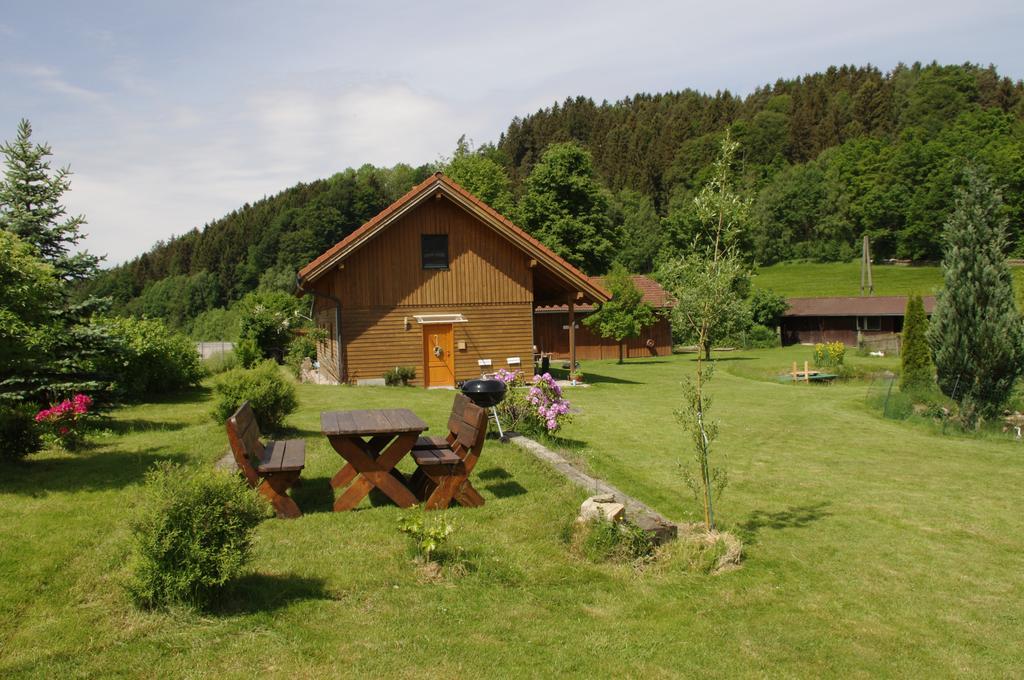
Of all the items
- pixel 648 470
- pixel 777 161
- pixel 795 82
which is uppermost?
pixel 795 82

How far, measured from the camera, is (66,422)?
1023 cm

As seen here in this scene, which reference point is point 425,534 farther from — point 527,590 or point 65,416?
point 65,416

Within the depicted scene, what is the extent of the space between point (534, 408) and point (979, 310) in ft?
41.5

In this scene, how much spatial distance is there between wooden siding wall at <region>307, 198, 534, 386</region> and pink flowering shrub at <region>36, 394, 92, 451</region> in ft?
38.7

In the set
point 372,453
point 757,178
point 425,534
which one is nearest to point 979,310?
point 372,453

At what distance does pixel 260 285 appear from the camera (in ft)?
268

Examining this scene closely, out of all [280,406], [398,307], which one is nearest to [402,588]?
[280,406]

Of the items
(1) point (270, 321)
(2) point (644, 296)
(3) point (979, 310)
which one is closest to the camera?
(3) point (979, 310)

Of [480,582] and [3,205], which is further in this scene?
[3,205]

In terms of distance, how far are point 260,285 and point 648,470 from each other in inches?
3068

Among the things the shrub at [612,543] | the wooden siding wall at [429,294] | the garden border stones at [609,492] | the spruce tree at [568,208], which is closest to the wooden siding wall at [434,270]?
the wooden siding wall at [429,294]

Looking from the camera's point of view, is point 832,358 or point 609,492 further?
point 832,358

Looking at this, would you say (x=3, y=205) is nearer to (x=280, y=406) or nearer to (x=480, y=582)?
(x=280, y=406)

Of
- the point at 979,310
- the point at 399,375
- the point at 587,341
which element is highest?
the point at 979,310
